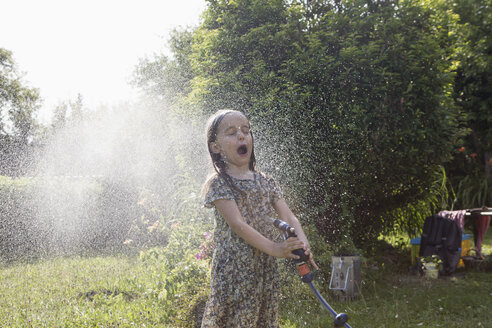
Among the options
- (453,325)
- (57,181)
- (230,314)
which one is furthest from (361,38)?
(57,181)

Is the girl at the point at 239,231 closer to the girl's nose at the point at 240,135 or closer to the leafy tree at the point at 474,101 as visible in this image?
the girl's nose at the point at 240,135

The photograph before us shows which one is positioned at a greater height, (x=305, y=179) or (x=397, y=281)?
(x=305, y=179)

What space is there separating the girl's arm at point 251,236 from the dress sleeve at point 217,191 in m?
0.02

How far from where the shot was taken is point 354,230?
536 centimetres

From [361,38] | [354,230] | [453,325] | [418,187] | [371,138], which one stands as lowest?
[453,325]

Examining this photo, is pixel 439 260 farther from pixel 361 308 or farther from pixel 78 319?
pixel 78 319

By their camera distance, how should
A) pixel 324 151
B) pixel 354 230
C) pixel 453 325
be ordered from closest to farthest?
pixel 453 325 → pixel 324 151 → pixel 354 230

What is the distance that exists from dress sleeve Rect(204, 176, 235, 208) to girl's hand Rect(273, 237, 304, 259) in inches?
13.8

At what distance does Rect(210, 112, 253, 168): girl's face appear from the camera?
213 cm

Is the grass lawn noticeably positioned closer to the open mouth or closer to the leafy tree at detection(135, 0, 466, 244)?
the leafy tree at detection(135, 0, 466, 244)

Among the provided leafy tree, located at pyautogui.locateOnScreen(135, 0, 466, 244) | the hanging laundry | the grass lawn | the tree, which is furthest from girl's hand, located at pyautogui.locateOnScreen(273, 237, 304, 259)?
the tree

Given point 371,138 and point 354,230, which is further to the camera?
point 354,230

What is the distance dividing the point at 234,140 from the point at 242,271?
641mm

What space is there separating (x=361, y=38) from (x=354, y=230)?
2.32 meters
